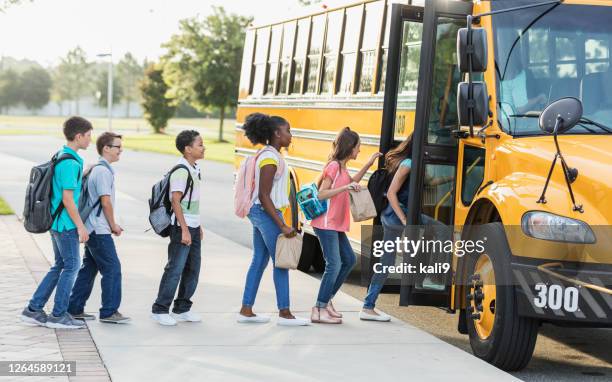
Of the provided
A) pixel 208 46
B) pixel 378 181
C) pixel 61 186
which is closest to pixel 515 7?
pixel 378 181

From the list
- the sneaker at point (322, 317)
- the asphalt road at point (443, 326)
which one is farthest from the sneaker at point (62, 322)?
the asphalt road at point (443, 326)

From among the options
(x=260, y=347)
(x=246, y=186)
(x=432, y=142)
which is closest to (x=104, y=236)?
(x=246, y=186)

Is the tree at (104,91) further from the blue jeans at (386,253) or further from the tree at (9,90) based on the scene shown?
the blue jeans at (386,253)

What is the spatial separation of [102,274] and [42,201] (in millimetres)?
752

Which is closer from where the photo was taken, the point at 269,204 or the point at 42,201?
the point at 42,201

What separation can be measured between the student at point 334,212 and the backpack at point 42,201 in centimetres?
190

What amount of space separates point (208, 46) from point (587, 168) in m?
60.9

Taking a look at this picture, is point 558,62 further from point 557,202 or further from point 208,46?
point 208,46

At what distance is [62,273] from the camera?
811cm

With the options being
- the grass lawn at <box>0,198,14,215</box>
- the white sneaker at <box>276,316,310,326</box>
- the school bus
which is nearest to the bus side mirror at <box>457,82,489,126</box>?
the school bus

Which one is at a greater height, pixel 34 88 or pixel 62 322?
pixel 62 322

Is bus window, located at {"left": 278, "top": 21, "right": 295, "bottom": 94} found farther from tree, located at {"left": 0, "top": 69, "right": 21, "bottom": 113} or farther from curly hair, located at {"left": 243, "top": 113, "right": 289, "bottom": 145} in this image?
tree, located at {"left": 0, "top": 69, "right": 21, "bottom": 113}

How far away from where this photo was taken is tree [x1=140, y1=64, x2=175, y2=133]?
82.5 m

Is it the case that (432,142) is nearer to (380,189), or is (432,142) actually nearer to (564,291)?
(380,189)
